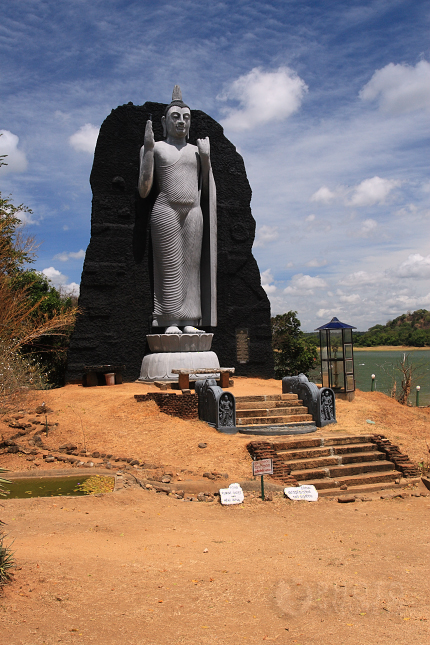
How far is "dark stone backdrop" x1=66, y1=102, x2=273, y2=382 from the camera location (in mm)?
14148

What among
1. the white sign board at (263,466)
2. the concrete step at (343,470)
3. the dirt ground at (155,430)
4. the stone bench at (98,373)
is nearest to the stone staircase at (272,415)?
the dirt ground at (155,430)

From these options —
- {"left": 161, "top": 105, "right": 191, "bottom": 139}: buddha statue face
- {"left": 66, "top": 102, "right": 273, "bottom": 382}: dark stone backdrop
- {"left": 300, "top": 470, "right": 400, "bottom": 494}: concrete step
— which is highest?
{"left": 161, "top": 105, "right": 191, "bottom": 139}: buddha statue face

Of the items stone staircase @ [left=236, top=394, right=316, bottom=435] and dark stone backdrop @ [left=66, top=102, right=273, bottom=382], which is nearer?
stone staircase @ [left=236, top=394, right=316, bottom=435]

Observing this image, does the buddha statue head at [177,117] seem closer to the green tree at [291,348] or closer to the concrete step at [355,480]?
the green tree at [291,348]

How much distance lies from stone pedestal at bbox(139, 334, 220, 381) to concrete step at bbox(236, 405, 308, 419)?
2.57 meters

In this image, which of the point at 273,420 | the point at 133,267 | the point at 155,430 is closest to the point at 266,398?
the point at 273,420

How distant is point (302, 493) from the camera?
7.36 meters

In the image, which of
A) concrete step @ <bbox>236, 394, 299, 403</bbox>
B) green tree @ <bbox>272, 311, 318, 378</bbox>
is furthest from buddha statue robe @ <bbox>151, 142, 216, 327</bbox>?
green tree @ <bbox>272, 311, 318, 378</bbox>

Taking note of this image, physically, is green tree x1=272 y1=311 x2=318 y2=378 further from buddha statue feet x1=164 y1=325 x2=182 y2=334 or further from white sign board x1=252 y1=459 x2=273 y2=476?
white sign board x1=252 y1=459 x2=273 y2=476

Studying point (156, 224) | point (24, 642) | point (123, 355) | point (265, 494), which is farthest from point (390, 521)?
point (156, 224)

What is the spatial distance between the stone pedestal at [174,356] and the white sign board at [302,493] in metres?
5.48

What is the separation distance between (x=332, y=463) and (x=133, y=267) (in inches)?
315

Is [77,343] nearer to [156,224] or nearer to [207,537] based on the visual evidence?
[156,224]

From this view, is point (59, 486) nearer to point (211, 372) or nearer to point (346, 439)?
point (346, 439)
